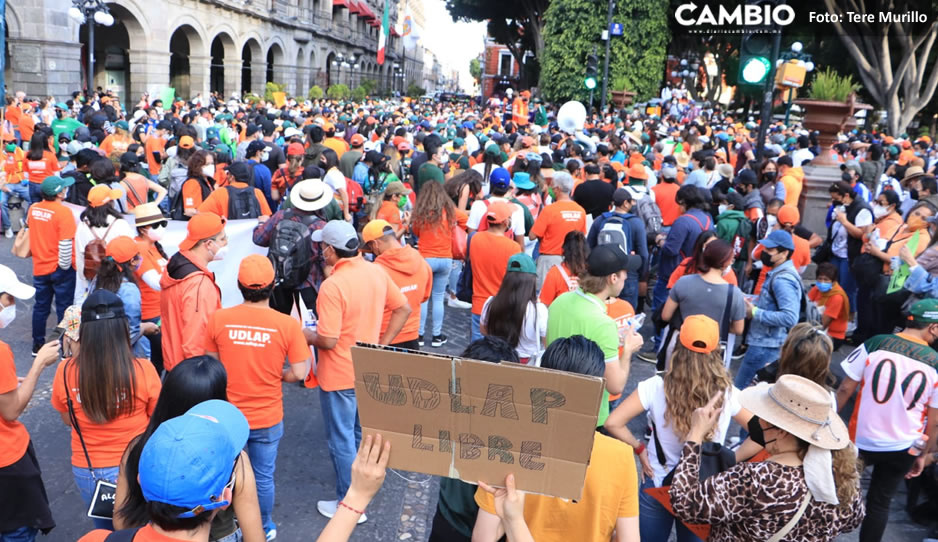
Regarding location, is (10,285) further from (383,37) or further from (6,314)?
(383,37)

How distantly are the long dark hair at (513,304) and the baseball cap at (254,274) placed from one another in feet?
5.00

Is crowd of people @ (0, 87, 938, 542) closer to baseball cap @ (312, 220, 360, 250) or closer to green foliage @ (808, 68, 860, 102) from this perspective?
baseball cap @ (312, 220, 360, 250)

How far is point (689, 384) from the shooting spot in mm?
3342

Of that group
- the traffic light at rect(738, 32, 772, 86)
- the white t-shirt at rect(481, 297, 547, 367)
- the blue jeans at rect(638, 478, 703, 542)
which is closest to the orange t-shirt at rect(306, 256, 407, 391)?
the white t-shirt at rect(481, 297, 547, 367)

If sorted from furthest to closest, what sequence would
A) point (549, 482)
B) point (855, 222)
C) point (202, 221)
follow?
1. point (855, 222)
2. point (202, 221)
3. point (549, 482)

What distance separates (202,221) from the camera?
463 cm

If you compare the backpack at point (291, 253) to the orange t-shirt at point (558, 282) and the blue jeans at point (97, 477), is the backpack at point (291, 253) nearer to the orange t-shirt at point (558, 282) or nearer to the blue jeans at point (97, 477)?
the orange t-shirt at point (558, 282)

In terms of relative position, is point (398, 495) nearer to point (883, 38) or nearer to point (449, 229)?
point (449, 229)

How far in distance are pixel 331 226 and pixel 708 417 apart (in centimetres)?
252

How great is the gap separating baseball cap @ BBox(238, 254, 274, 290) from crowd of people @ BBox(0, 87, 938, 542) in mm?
16

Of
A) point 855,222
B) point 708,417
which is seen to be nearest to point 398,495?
point 708,417

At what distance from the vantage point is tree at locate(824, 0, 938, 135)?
25156mm

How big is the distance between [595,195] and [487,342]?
565 cm

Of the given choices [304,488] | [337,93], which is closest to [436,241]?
[304,488]
